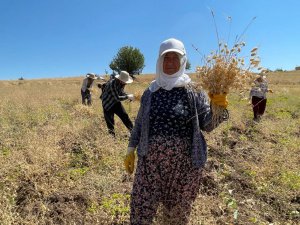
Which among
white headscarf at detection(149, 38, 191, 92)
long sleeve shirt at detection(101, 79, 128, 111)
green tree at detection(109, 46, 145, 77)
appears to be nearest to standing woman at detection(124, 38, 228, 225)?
white headscarf at detection(149, 38, 191, 92)

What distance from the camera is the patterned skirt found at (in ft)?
8.96

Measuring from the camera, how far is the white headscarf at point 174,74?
2.66m

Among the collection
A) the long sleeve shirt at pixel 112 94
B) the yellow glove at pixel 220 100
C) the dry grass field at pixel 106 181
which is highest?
the yellow glove at pixel 220 100

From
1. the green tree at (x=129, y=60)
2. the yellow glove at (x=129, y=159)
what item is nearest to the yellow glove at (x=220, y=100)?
the yellow glove at (x=129, y=159)

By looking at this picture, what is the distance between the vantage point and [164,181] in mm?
2805

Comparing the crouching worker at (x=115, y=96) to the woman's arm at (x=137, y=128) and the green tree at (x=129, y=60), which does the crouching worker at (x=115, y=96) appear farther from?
the green tree at (x=129, y=60)

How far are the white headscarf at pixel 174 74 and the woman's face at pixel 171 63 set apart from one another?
1.0 inches

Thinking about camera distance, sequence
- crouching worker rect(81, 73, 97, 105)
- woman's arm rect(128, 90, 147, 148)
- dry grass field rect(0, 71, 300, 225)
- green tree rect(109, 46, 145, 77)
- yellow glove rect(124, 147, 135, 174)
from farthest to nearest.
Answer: green tree rect(109, 46, 145, 77), crouching worker rect(81, 73, 97, 105), dry grass field rect(0, 71, 300, 225), yellow glove rect(124, 147, 135, 174), woman's arm rect(128, 90, 147, 148)

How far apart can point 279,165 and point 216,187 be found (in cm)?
148

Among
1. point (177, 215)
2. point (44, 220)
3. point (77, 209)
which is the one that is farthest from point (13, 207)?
point (177, 215)

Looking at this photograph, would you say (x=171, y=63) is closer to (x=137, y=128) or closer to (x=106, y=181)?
(x=137, y=128)

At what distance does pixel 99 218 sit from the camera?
11.7 feet

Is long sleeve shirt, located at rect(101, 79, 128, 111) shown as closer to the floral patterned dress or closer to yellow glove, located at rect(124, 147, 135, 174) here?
yellow glove, located at rect(124, 147, 135, 174)

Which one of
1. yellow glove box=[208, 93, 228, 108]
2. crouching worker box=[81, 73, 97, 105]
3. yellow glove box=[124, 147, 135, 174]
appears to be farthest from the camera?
crouching worker box=[81, 73, 97, 105]
